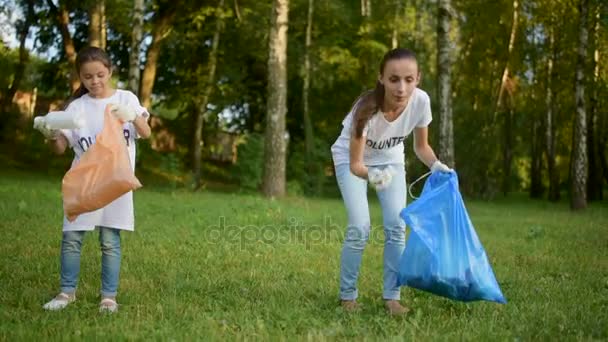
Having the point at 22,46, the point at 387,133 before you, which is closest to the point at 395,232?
the point at 387,133

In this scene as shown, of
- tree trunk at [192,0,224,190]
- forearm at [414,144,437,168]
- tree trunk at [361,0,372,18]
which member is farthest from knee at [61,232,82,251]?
tree trunk at [361,0,372,18]

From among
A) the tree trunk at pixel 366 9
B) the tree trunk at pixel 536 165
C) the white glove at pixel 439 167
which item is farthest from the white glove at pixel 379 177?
the tree trunk at pixel 536 165

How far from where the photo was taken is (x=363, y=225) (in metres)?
4.70

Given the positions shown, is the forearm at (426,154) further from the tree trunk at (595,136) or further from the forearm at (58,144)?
the tree trunk at (595,136)

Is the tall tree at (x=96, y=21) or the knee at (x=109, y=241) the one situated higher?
A: the tall tree at (x=96, y=21)

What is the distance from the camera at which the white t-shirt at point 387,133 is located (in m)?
4.58

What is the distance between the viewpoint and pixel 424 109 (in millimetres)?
4633

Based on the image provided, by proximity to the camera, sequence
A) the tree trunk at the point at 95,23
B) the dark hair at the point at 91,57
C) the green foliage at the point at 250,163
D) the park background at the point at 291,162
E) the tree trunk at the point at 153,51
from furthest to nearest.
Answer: the tree trunk at the point at 153,51 < the green foliage at the point at 250,163 < the tree trunk at the point at 95,23 < the park background at the point at 291,162 < the dark hair at the point at 91,57

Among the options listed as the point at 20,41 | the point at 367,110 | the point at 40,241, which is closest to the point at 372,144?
the point at 367,110

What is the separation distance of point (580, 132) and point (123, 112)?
1570cm

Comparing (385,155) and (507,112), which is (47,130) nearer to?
(385,155)

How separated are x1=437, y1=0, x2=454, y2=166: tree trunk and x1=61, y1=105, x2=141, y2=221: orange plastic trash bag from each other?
1189cm

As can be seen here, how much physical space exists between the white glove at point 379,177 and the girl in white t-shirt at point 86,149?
1.53 m

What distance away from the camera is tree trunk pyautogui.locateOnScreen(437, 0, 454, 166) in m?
15.3
